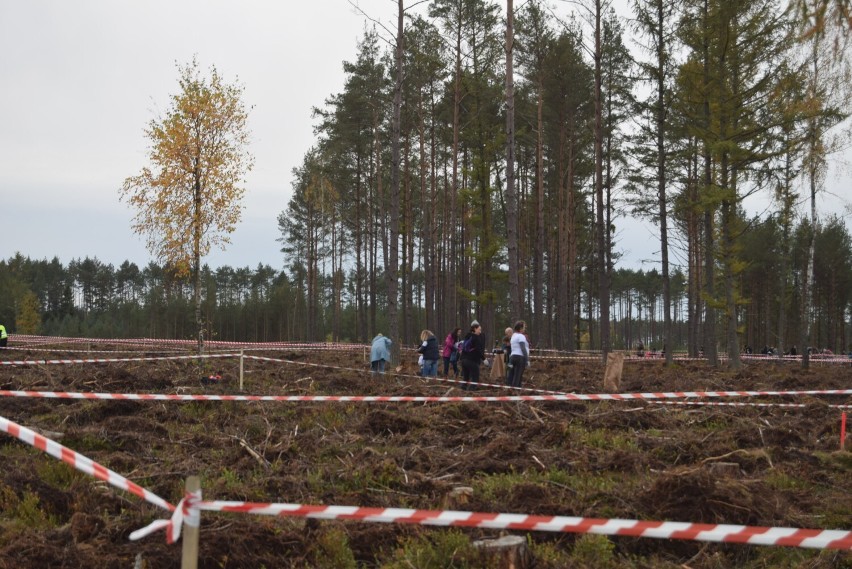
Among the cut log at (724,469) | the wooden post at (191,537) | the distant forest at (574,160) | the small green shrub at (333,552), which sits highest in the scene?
the distant forest at (574,160)

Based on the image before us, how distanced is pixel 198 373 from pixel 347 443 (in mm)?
9246

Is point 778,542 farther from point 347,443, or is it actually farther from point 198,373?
point 198,373

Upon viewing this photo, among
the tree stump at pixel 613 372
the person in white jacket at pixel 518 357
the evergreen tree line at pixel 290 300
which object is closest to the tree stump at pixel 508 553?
the person in white jacket at pixel 518 357

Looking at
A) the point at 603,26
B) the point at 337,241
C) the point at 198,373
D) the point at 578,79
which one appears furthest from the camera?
the point at 337,241

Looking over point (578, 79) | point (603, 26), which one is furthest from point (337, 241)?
point (603, 26)

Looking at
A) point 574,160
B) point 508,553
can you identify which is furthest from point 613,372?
point 574,160

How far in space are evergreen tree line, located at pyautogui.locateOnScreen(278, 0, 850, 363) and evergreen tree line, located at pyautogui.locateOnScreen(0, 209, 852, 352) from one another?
1.62ft

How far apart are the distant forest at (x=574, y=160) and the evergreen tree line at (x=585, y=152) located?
0.10m

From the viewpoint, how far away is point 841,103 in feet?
74.7

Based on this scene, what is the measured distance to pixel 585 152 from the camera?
39.4 m

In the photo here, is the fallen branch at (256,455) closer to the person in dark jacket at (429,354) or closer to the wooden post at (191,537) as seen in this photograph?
the wooden post at (191,537)

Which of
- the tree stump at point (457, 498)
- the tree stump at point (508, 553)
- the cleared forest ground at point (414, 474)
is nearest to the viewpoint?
the tree stump at point (508, 553)

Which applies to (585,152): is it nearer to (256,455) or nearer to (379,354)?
(379,354)

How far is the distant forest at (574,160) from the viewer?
22.9 metres
